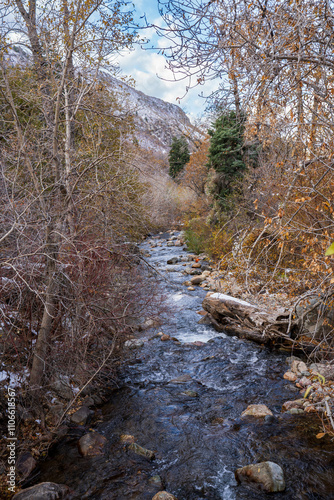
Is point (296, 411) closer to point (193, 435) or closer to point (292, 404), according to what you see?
point (292, 404)

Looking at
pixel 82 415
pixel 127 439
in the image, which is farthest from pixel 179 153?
pixel 127 439

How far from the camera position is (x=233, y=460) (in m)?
3.99

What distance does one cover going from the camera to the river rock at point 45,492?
3.21m

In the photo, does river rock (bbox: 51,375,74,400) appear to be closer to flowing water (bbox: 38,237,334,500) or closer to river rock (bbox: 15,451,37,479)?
flowing water (bbox: 38,237,334,500)

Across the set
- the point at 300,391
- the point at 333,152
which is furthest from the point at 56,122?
the point at 300,391

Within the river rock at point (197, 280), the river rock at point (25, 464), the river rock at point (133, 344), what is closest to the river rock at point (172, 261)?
the river rock at point (197, 280)

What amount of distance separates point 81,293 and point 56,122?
2286 millimetres

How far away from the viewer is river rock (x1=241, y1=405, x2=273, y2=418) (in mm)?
4820

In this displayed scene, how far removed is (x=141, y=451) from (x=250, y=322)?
4.08 m

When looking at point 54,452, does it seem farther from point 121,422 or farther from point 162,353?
point 162,353

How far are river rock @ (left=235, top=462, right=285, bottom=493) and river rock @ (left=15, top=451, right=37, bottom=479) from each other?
2341 millimetres

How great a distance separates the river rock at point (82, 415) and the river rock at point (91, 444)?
12.9 inches

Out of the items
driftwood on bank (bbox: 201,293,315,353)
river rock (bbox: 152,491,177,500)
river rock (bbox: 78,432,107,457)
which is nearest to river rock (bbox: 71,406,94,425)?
river rock (bbox: 78,432,107,457)

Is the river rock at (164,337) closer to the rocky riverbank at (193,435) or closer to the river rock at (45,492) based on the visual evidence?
the rocky riverbank at (193,435)
